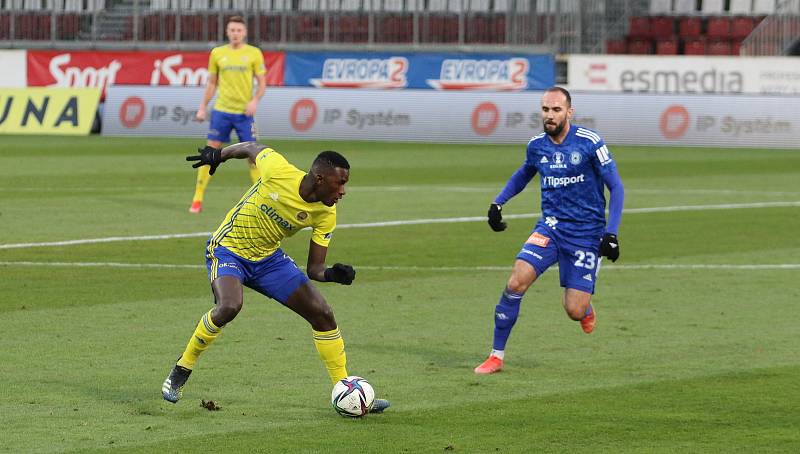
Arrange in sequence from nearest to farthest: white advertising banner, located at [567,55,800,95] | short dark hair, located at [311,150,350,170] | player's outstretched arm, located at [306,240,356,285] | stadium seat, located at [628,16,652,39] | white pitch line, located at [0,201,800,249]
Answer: short dark hair, located at [311,150,350,170] → player's outstretched arm, located at [306,240,356,285] → white pitch line, located at [0,201,800,249] → white advertising banner, located at [567,55,800,95] → stadium seat, located at [628,16,652,39]

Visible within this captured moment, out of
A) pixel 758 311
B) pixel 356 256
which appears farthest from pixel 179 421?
pixel 356 256

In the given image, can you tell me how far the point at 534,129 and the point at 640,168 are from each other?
5.51m

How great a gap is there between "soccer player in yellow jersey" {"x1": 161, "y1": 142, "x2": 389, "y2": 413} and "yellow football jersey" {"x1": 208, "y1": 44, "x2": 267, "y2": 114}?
10765 mm

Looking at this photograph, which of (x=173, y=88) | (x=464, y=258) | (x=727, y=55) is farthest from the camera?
(x=727, y=55)

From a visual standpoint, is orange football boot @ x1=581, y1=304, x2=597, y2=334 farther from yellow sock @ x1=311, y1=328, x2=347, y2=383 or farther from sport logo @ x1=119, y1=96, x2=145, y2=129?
sport logo @ x1=119, y1=96, x2=145, y2=129

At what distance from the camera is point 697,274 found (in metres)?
14.4

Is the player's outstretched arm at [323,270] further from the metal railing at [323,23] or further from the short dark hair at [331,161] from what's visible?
the metal railing at [323,23]

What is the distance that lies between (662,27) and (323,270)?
36911 mm

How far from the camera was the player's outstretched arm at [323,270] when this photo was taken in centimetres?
815

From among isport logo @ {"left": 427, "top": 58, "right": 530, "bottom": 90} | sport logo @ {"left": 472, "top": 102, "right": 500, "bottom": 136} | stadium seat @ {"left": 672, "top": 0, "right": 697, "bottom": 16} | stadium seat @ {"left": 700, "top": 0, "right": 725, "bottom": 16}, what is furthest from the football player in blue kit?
stadium seat @ {"left": 672, "top": 0, "right": 697, "bottom": 16}

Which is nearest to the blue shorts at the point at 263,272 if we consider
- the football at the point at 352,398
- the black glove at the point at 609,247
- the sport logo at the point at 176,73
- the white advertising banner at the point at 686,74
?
the football at the point at 352,398

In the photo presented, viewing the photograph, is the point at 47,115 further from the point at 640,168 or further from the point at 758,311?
the point at 758,311

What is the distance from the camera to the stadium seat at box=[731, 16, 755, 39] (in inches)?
1681

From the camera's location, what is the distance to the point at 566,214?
32.6ft
